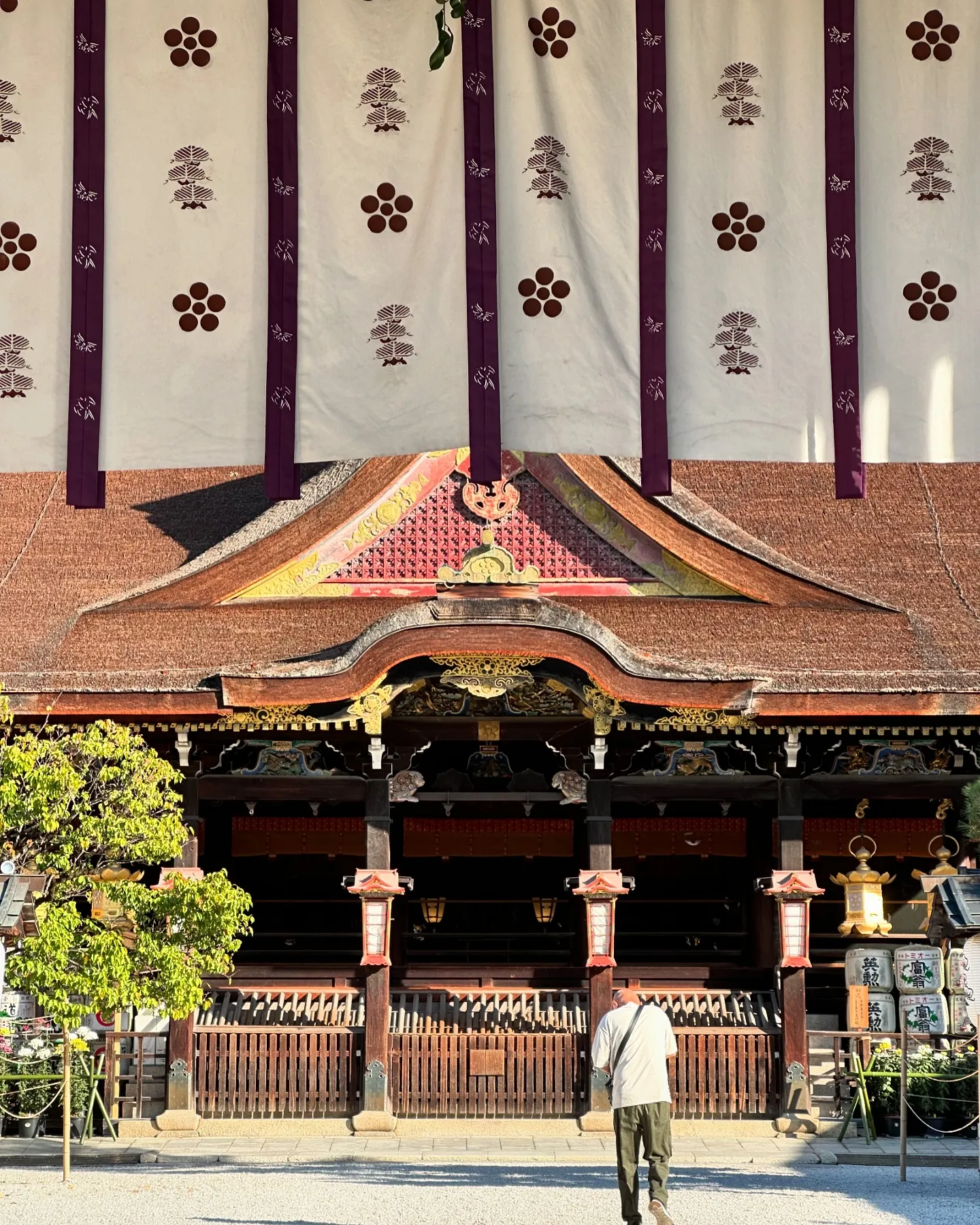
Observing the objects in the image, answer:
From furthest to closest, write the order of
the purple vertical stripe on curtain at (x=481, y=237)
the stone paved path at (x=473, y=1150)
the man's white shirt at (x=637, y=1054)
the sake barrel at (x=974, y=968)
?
the stone paved path at (x=473, y=1150), the sake barrel at (x=974, y=968), the man's white shirt at (x=637, y=1054), the purple vertical stripe on curtain at (x=481, y=237)

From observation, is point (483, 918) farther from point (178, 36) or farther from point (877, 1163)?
point (178, 36)

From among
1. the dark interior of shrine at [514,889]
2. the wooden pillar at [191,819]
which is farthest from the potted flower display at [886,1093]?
the wooden pillar at [191,819]

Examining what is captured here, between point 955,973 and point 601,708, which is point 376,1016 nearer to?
point 601,708

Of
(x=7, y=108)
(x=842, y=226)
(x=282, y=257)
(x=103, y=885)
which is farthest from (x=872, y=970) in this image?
(x=7, y=108)

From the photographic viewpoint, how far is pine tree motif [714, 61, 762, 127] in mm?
10383

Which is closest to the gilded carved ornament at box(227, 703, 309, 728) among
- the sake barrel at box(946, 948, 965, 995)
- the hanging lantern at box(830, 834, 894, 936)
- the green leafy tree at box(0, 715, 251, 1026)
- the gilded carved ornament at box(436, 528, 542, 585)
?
the gilded carved ornament at box(436, 528, 542, 585)

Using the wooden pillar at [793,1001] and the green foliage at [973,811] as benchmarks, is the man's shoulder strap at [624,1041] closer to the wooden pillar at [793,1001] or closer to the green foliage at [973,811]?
the green foliage at [973,811]

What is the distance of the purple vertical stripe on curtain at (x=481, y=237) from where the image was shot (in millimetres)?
10180

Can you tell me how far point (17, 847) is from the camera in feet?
48.4

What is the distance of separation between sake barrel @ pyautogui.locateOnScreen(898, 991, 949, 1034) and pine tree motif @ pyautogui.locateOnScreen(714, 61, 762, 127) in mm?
11153

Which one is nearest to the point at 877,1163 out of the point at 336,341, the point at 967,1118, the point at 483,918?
the point at 967,1118

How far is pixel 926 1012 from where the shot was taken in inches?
746

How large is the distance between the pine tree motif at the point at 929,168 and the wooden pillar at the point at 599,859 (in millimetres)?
9509

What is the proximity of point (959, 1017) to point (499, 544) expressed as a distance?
6742 mm
